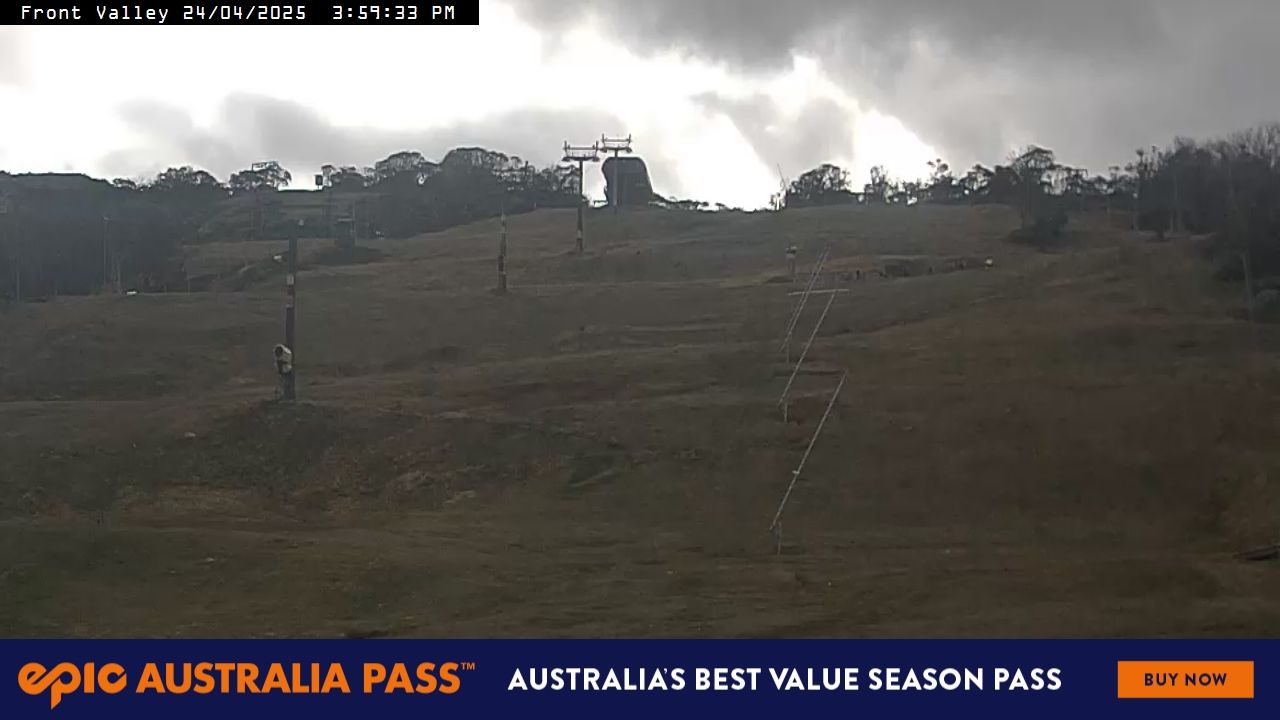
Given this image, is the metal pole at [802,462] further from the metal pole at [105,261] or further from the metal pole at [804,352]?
the metal pole at [105,261]

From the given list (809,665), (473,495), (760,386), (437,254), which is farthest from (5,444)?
(437,254)

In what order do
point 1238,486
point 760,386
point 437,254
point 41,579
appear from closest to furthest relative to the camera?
point 41,579
point 1238,486
point 760,386
point 437,254

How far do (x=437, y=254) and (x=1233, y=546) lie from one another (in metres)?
61.4

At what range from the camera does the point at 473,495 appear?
26.2 metres

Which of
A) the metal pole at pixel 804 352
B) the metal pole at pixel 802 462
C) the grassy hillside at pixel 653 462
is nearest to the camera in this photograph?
the grassy hillside at pixel 653 462

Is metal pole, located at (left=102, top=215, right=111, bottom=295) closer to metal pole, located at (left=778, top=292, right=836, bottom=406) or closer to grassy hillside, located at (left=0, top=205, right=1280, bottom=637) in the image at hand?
grassy hillside, located at (left=0, top=205, right=1280, bottom=637)

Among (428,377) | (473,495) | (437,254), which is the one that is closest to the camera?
(473,495)

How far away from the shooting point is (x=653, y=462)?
2688 centimetres

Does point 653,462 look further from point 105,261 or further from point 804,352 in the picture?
point 105,261

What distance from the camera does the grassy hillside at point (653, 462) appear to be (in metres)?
16.8


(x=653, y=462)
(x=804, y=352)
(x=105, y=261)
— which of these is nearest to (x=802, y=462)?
(x=653, y=462)

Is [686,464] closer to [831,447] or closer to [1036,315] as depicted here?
[831,447]

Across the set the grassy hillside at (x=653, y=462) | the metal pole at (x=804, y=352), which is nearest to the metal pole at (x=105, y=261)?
the grassy hillside at (x=653, y=462)

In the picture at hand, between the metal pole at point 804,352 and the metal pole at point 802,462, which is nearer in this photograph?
the metal pole at point 802,462
